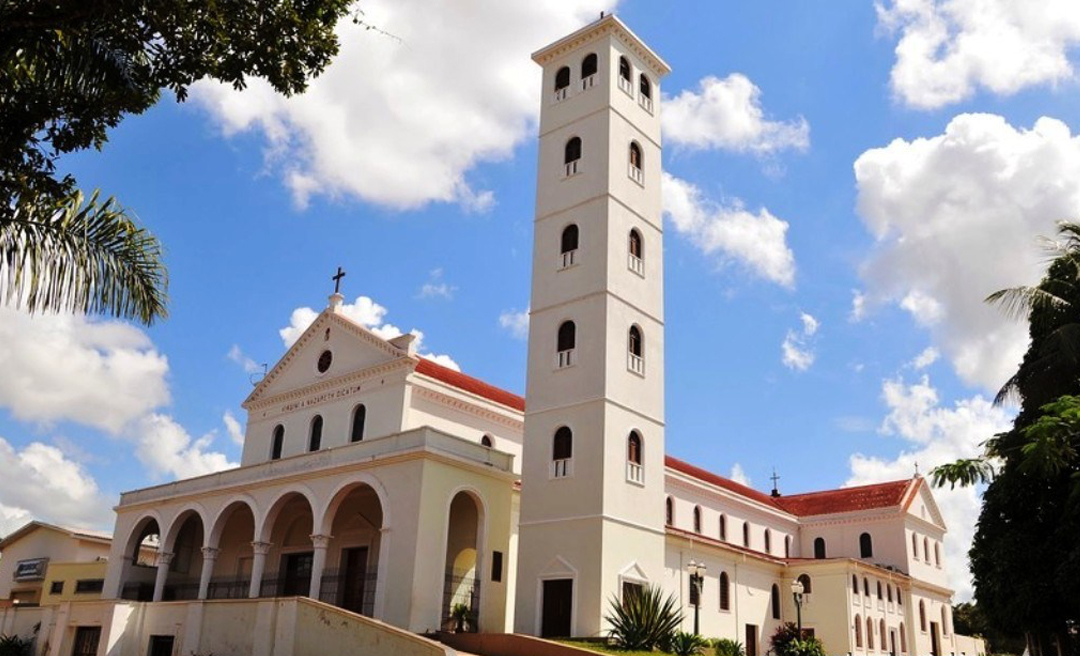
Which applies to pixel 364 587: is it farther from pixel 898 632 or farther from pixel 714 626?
pixel 898 632

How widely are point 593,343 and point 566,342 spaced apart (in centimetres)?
117

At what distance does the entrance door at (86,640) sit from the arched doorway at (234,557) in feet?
16.5

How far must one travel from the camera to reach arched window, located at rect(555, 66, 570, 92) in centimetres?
3108

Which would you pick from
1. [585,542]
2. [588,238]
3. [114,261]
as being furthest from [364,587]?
[114,261]

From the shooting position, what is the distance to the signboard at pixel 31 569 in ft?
140

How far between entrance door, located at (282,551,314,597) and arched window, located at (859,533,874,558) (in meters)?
28.4

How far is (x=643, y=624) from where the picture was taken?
896 inches

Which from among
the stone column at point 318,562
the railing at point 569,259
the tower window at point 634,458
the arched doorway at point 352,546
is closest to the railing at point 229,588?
the arched doorway at point 352,546

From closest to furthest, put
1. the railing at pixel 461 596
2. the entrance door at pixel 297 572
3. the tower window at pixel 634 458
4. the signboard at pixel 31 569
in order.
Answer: the railing at pixel 461 596 → the tower window at pixel 634 458 → the entrance door at pixel 297 572 → the signboard at pixel 31 569

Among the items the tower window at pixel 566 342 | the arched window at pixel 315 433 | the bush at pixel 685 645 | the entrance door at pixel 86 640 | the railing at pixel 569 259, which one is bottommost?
the entrance door at pixel 86 640

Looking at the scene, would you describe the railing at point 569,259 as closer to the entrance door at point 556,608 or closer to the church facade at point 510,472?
the church facade at point 510,472

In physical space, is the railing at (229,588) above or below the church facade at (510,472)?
below

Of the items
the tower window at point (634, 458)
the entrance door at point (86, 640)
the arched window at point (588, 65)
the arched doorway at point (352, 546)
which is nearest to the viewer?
the entrance door at point (86, 640)

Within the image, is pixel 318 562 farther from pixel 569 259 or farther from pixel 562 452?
pixel 569 259
